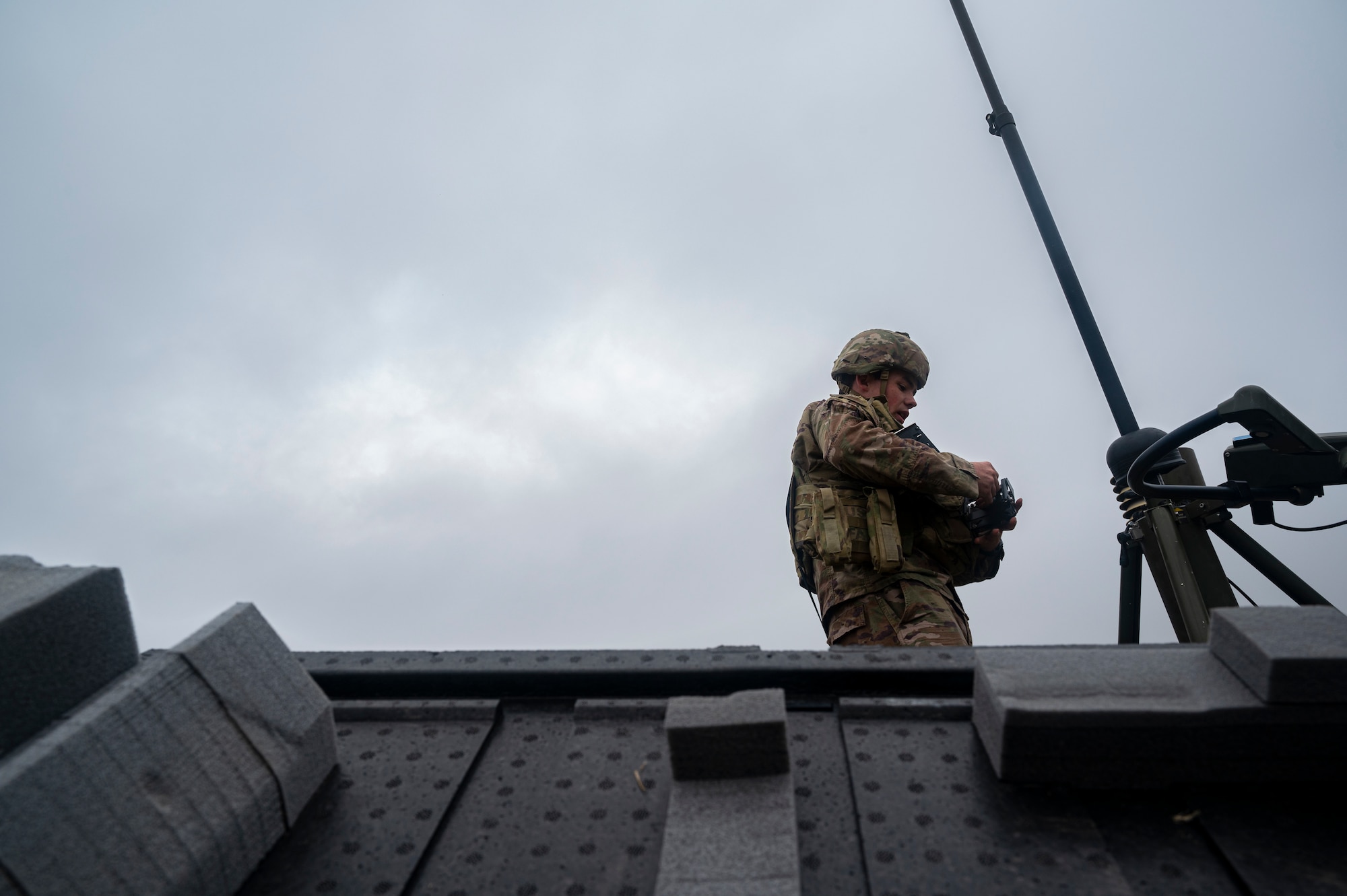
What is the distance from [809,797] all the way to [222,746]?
1.02 m

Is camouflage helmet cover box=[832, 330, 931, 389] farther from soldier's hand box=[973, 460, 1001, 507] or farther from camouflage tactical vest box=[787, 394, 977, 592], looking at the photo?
soldier's hand box=[973, 460, 1001, 507]

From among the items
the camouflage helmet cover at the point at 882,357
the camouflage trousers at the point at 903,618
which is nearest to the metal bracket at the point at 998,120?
the camouflage helmet cover at the point at 882,357

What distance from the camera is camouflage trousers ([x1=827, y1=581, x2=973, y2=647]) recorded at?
3.16m

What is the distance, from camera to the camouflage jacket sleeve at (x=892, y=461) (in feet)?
10.9

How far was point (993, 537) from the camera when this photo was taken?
3.66 m

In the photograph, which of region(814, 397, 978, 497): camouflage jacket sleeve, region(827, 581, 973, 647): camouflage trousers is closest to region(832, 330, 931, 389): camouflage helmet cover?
region(814, 397, 978, 497): camouflage jacket sleeve

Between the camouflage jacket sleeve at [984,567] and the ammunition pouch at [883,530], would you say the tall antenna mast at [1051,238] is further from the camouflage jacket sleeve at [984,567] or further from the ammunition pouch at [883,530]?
the ammunition pouch at [883,530]

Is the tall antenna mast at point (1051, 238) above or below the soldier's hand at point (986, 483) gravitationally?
above

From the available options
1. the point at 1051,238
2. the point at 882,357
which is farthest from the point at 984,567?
the point at 1051,238

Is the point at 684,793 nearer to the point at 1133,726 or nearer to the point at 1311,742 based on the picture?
the point at 1133,726

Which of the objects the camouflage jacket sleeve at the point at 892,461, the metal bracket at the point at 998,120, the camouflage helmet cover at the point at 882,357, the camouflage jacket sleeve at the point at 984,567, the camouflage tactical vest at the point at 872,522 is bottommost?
the camouflage jacket sleeve at the point at 984,567

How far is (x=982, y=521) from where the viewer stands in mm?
3541

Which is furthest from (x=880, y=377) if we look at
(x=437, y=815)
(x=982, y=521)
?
(x=437, y=815)

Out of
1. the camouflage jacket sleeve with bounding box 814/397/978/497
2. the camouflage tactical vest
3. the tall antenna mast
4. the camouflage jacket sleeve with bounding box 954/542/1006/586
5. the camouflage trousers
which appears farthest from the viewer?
the tall antenna mast
